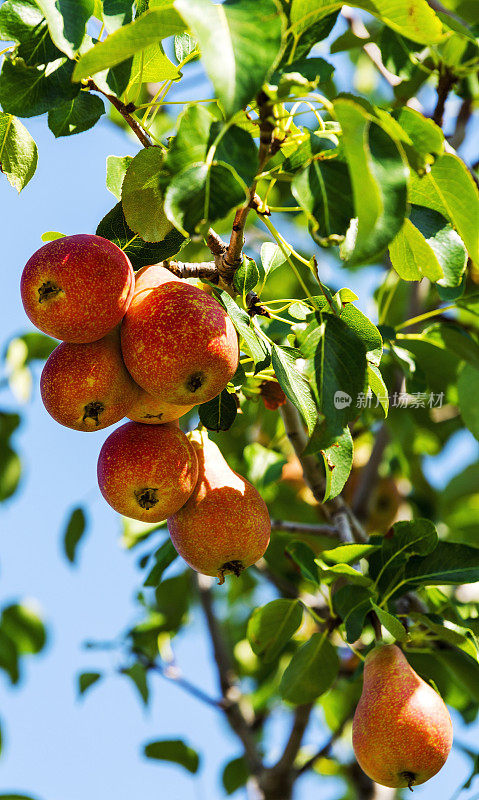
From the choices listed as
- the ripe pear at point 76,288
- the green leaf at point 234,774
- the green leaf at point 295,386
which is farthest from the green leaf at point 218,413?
the green leaf at point 234,774

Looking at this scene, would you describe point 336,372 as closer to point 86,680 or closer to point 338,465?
point 338,465

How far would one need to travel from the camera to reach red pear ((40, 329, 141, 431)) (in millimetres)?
1043

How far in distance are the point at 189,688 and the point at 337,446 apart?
1.41 m

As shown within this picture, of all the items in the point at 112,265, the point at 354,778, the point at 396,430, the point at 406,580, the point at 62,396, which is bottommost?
the point at 354,778

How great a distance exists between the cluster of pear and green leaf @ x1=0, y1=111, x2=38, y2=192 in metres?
0.21

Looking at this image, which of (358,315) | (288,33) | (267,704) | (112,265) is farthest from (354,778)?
(288,33)

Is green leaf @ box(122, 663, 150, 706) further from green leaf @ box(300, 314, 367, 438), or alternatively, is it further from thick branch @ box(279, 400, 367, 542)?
green leaf @ box(300, 314, 367, 438)

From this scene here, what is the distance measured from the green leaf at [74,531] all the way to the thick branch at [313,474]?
104 centimetres

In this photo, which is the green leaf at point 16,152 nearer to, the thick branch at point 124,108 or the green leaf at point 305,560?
the thick branch at point 124,108

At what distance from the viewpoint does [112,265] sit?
1.04 meters

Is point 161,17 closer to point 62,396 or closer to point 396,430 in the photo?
point 62,396

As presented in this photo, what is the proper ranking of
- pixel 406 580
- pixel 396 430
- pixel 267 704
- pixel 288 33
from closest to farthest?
pixel 288 33
pixel 406 580
pixel 396 430
pixel 267 704

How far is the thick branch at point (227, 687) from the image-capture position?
214 cm

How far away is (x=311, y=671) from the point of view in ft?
4.78
